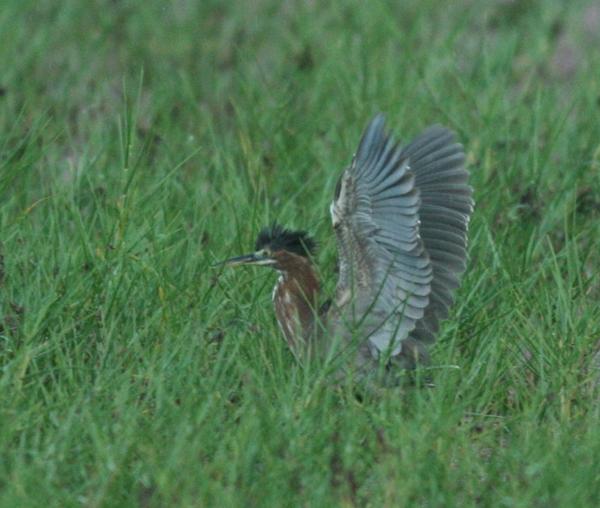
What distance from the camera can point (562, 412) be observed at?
16.0ft

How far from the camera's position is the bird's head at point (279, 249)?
5.34 metres

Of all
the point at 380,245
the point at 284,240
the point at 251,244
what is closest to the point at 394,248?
the point at 380,245

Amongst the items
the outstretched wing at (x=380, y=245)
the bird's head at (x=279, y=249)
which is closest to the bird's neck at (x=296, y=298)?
the bird's head at (x=279, y=249)

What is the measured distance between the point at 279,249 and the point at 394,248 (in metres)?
0.40

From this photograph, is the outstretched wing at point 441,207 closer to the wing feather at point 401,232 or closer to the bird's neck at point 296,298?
the wing feather at point 401,232

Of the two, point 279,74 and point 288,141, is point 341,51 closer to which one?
point 279,74

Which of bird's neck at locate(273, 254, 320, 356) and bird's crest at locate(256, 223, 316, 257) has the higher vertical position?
bird's crest at locate(256, 223, 316, 257)

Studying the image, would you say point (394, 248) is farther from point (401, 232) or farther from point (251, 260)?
point (251, 260)

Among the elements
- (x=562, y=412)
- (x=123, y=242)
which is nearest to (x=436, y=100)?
(x=123, y=242)

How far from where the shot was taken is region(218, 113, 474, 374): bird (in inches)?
198

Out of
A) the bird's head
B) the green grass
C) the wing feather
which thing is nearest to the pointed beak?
the bird's head

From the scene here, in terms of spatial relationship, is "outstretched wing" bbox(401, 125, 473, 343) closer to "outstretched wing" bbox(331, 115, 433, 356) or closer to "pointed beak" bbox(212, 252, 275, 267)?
"outstretched wing" bbox(331, 115, 433, 356)

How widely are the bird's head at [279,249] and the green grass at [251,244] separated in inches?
7.2

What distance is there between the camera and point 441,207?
5152mm
